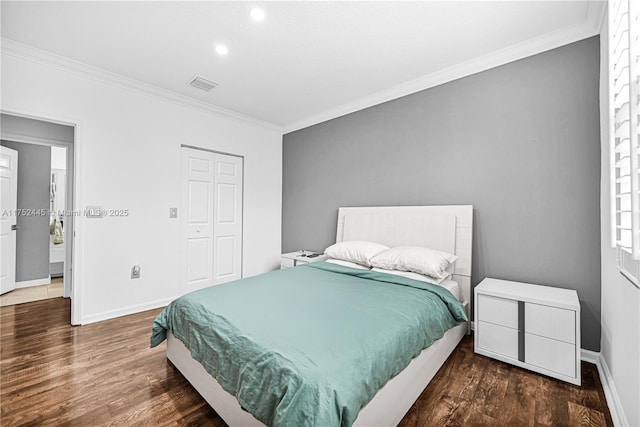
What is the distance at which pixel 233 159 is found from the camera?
4254 mm

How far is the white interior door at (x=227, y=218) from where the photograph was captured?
13.4 ft

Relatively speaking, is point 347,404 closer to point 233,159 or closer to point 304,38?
point 304,38

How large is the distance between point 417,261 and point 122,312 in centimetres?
317

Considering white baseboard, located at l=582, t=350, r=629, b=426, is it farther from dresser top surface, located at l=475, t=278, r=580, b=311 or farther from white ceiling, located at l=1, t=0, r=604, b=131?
white ceiling, located at l=1, t=0, r=604, b=131

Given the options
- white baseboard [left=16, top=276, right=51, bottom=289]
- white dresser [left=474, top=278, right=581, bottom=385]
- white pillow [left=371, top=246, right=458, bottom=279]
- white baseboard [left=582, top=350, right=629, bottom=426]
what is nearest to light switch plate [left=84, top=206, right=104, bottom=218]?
white baseboard [left=16, top=276, right=51, bottom=289]

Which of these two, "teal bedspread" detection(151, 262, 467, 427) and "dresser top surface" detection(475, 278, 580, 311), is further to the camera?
"dresser top surface" detection(475, 278, 580, 311)

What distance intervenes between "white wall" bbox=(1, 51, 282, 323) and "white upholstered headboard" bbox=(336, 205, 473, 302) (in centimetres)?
225

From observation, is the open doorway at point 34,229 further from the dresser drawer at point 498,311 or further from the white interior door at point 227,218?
the dresser drawer at point 498,311

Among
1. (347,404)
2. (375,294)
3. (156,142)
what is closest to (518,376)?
(375,294)

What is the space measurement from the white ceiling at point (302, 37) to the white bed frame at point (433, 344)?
1423mm

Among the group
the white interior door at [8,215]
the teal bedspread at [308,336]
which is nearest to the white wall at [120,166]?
the teal bedspread at [308,336]

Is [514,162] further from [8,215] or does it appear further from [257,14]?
[8,215]

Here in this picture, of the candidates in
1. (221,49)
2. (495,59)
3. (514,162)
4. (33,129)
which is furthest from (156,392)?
(495,59)

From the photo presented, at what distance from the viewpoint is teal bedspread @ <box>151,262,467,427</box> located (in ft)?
3.59
